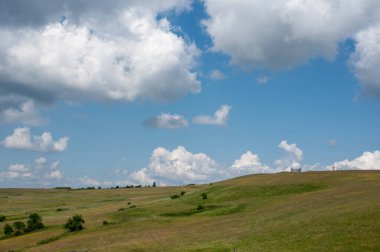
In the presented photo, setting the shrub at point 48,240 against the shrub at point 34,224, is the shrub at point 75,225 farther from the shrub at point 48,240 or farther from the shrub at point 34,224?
the shrub at point 34,224

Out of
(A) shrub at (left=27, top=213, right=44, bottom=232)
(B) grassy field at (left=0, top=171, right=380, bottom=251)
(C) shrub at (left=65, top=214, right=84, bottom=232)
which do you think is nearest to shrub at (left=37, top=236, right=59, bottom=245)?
(B) grassy field at (left=0, top=171, right=380, bottom=251)

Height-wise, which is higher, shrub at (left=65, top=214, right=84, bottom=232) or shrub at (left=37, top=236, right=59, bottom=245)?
shrub at (left=65, top=214, right=84, bottom=232)

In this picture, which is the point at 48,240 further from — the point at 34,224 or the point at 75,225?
the point at 34,224

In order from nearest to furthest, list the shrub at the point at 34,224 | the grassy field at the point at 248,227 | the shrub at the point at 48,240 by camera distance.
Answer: the grassy field at the point at 248,227, the shrub at the point at 48,240, the shrub at the point at 34,224

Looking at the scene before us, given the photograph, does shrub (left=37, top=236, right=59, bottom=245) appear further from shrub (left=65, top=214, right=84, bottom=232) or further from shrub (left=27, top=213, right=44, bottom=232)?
shrub (left=27, top=213, right=44, bottom=232)

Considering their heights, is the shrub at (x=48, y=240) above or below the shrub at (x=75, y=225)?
below

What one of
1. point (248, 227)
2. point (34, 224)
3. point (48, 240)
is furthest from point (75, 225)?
point (248, 227)

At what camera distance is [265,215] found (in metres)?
62.0

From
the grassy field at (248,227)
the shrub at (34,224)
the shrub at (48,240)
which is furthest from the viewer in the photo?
the shrub at (34,224)

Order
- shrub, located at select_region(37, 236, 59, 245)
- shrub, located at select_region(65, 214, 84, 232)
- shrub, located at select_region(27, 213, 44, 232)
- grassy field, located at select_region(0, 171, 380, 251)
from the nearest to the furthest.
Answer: grassy field, located at select_region(0, 171, 380, 251) < shrub, located at select_region(37, 236, 59, 245) < shrub, located at select_region(65, 214, 84, 232) < shrub, located at select_region(27, 213, 44, 232)

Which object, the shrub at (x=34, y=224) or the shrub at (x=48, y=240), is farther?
the shrub at (x=34, y=224)

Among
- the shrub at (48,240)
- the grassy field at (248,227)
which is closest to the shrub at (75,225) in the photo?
the grassy field at (248,227)

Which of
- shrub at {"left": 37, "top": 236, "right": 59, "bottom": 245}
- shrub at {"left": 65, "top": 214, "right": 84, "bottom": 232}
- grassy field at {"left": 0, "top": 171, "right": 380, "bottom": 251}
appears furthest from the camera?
shrub at {"left": 65, "top": 214, "right": 84, "bottom": 232}

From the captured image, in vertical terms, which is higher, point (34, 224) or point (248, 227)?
point (248, 227)
